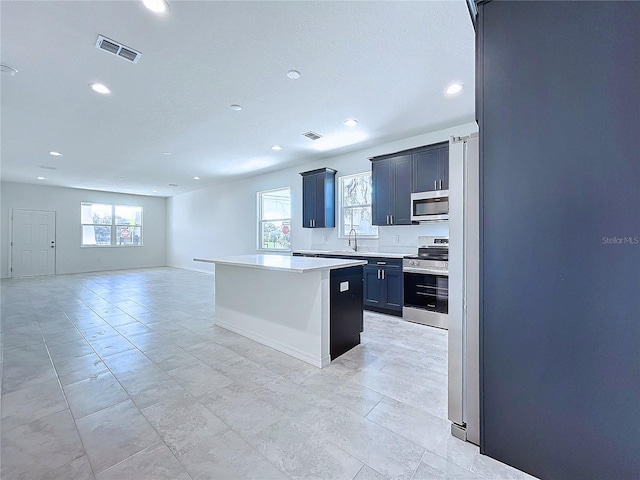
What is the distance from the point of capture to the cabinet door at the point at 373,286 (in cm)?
450

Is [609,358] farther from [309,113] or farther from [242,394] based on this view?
[309,113]

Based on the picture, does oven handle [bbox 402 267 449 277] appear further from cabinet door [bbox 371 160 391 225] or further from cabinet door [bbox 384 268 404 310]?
cabinet door [bbox 371 160 391 225]

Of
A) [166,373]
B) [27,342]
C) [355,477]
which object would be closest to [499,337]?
[355,477]

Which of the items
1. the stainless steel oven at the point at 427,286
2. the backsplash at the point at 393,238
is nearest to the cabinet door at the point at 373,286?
the stainless steel oven at the point at 427,286

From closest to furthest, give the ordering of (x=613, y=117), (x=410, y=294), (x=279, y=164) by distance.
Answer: (x=613, y=117)
(x=410, y=294)
(x=279, y=164)

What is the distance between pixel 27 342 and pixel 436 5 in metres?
5.12

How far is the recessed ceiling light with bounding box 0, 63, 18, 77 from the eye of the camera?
8.70ft

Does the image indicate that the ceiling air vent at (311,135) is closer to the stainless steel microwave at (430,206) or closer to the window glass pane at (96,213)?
the stainless steel microwave at (430,206)

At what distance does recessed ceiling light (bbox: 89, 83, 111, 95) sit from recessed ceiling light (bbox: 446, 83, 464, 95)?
366cm

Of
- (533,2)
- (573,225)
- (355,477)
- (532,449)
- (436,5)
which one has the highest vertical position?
(436,5)

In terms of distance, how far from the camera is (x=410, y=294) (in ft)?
13.6

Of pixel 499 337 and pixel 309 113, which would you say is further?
pixel 309 113

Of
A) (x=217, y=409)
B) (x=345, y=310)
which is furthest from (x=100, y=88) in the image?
(x=345, y=310)

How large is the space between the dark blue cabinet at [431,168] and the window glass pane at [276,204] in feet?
10.9
